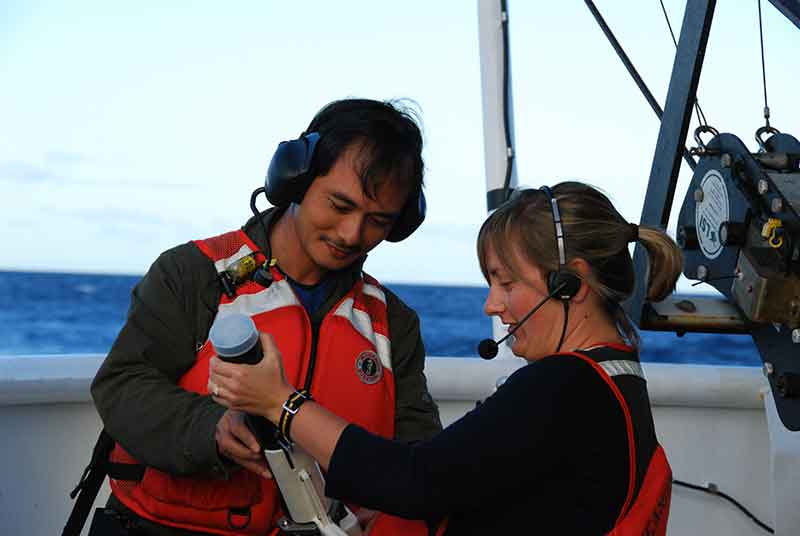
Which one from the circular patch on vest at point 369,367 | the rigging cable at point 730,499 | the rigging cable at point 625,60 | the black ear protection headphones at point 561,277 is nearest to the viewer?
the black ear protection headphones at point 561,277

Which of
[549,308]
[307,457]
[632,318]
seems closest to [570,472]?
[549,308]

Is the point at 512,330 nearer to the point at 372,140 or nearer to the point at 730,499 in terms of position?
the point at 372,140

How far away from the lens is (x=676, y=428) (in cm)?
304

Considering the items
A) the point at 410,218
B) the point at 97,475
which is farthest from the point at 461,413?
the point at 97,475

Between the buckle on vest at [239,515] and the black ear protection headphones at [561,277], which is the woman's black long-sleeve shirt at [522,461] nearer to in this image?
the black ear protection headphones at [561,277]

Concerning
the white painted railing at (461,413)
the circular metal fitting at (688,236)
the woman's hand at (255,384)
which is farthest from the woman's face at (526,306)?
the white painted railing at (461,413)

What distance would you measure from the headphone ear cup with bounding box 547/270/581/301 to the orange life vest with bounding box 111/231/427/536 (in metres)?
0.66

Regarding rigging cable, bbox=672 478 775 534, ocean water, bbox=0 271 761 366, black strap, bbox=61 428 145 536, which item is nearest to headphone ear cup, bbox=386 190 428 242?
black strap, bbox=61 428 145 536

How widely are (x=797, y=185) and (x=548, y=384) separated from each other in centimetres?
82

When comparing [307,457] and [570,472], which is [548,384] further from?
[307,457]

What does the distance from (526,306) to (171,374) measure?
0.79 metres

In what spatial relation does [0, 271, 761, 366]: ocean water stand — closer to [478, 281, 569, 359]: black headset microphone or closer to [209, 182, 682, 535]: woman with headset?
[478, 281, 569, 359]: black headset microphone

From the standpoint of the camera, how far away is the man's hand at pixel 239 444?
1.66 m

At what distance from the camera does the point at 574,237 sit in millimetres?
1555
